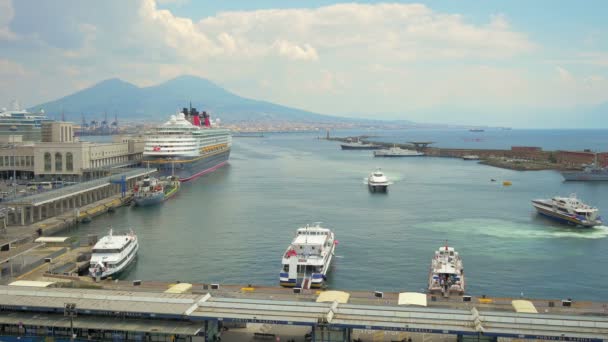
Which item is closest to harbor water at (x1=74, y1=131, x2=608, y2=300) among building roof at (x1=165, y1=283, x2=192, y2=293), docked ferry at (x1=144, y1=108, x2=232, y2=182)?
docked ferry at (x1=144, y1=108, x2=232, y2=182)

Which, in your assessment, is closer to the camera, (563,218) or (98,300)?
(98,300)

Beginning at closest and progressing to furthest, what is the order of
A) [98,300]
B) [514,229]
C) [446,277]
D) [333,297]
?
[98,300]
[333,297]
[446,277]
[514,229]

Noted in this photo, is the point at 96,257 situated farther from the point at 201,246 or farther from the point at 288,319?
the point at 288,319

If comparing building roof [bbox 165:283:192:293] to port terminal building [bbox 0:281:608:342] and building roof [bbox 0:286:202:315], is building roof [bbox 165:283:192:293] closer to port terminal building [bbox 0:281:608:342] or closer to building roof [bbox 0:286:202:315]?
building roof [bbox 0:286:202:315]

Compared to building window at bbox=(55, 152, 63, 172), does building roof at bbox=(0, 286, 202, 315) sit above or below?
below

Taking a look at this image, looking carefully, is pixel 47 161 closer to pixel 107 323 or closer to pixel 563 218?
pixel 107 323

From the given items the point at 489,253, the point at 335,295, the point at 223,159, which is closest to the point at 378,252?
the point at 489,253

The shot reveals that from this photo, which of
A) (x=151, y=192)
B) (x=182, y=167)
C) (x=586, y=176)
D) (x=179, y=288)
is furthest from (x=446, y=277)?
(x=586, y=176)

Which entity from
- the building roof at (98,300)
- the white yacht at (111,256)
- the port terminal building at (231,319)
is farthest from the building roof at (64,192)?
the port terminal building at (231,319)
